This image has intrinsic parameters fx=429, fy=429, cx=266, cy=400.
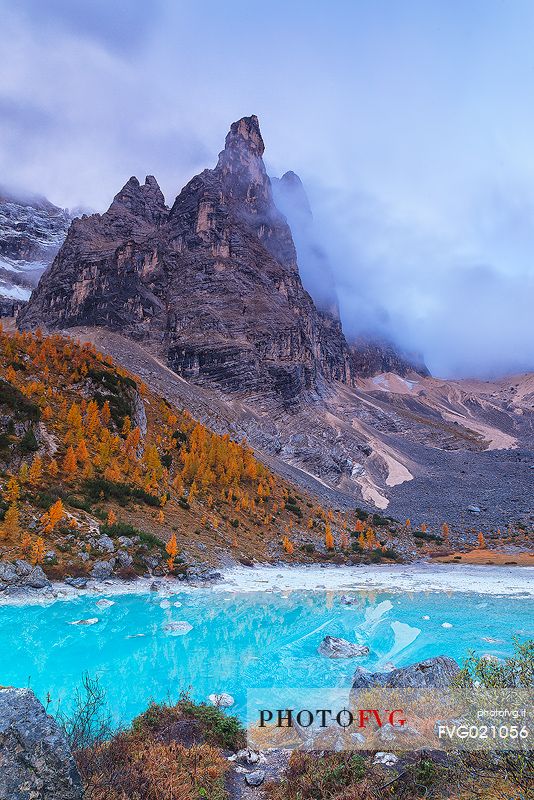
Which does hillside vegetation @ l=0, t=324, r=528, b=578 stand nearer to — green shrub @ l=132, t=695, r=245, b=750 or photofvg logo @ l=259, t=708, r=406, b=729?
green shrub @ l=132, t=695, r=245, b=750

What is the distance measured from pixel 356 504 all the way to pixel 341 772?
256ft

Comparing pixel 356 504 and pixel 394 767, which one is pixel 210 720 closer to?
pixel 394 767

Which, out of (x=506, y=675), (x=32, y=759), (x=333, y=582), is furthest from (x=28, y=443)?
(x=506, y=675)

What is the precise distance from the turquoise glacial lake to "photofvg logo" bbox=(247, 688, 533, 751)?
3.30 metres

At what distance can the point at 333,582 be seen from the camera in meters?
38.7

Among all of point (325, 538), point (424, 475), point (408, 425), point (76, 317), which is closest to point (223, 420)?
point (325, 538)

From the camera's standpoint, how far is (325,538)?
57.2 metres

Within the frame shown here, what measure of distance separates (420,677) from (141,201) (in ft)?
652

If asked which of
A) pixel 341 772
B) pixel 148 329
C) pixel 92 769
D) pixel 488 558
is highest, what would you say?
pixel 148 329

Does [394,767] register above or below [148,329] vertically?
below

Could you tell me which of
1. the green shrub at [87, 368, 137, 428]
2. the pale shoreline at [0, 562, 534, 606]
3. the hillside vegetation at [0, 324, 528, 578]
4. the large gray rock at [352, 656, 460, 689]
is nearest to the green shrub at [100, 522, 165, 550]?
the hillside vegetation at [0, 324, 528, 578]

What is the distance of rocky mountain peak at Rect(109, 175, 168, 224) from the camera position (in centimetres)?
17412

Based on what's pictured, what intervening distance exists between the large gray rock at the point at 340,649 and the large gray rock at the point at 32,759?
663 inches

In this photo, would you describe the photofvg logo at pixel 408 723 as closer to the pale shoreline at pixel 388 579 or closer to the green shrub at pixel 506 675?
the green shrub at pixel 506 675
